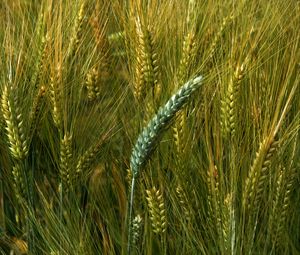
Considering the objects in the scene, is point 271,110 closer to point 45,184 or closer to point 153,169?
point 153,169

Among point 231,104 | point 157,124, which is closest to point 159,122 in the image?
point 157,124

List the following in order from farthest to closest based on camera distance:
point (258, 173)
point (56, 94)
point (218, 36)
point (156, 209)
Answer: point (218, 36) → point (56, 94) → point (156, 209) → point (258, 173)

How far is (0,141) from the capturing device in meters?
1.77

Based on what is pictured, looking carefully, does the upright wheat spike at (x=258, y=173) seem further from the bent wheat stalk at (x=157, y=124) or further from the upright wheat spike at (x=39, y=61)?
the upright wheat spike at (x=39, y=61)

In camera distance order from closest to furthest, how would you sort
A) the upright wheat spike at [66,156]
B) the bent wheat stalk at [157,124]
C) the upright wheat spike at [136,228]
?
the bent wheat stalk at [157,124] → the upright wheat spike at [136,228] → the upright wheat spike at [66,156]

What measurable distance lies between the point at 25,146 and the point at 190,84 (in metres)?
0.40

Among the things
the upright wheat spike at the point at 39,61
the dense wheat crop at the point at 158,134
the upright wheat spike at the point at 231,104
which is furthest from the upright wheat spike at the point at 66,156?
the upright wheat spike at the point at 231,104

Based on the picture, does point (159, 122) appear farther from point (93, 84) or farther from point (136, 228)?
point (93, 84)

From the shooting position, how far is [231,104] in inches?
60.0

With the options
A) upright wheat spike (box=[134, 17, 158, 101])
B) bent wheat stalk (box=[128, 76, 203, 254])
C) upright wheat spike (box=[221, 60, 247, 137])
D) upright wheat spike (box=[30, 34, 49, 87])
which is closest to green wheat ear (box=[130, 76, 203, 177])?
bent wheat stalk (box=[128, 76, 203, 254])

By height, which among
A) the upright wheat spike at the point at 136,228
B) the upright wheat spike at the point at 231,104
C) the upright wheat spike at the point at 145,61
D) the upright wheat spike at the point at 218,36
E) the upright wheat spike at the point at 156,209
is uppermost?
the upright wheat spike at the point at 218,36

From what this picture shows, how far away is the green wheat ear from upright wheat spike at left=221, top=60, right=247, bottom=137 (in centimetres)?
11

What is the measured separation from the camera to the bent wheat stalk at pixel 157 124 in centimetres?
143

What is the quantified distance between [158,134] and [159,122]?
28mm
